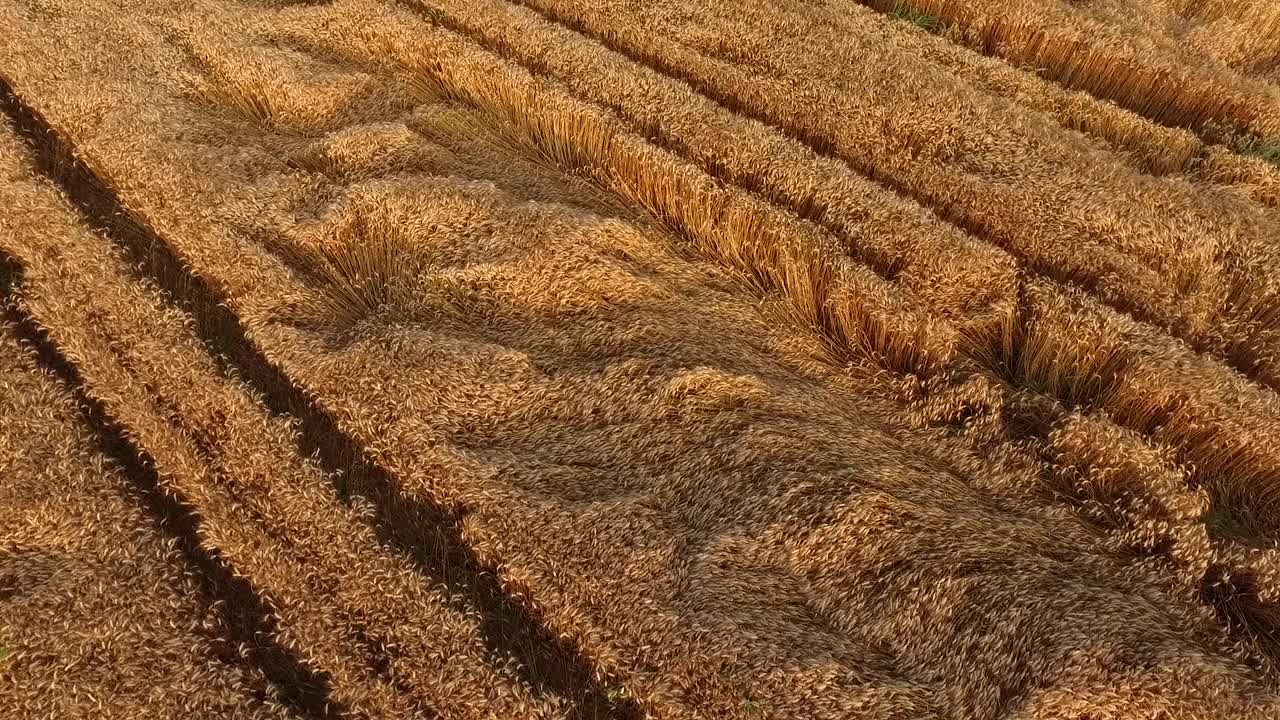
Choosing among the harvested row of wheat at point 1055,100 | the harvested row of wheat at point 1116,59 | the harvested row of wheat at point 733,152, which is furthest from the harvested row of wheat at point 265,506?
the harvested row of wheat at point 1116,59

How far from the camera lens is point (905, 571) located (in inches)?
147

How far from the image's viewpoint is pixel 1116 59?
6.93m

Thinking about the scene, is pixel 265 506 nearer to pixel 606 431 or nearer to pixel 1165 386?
pixel 606 431

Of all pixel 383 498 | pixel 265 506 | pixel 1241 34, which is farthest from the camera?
pixel 1241 34

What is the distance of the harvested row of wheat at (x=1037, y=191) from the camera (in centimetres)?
494

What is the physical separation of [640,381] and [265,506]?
203 centimetres

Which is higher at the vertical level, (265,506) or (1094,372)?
(1094,372)

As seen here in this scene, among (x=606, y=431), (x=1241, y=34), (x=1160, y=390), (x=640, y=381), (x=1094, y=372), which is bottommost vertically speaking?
(x=606, y=431)

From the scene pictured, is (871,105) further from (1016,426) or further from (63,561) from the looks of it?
(63,561)

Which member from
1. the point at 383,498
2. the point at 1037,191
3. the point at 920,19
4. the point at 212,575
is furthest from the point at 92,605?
the point at 920,19

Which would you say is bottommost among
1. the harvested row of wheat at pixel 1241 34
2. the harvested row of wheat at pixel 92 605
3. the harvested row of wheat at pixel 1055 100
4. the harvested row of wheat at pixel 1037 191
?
the harvested row of wheat at pixel 92 605

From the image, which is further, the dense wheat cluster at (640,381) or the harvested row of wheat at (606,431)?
the harvested row of wheat at (606,431)

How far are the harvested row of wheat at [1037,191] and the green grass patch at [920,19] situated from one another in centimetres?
69

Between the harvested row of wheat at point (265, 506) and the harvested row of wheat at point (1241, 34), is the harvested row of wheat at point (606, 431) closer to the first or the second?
the harvested row of wheat at point (265, 506)
